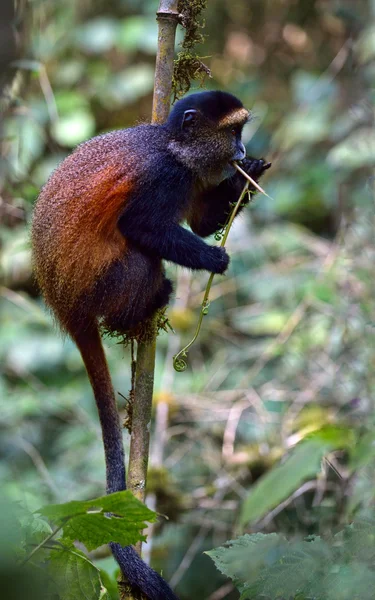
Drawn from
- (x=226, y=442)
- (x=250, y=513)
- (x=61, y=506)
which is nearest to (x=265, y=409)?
(x=226, y=442)

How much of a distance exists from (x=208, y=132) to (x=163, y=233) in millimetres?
602

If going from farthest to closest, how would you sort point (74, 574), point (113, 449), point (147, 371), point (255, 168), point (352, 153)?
point (352, 153)
point (255, 168)
point (113, 449)
point (147, 371)
point (74, 574)

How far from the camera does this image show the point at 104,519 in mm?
1987

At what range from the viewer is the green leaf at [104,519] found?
74.4 inches

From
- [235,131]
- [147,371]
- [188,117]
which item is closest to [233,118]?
[235,131]

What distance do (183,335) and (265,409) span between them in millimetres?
952

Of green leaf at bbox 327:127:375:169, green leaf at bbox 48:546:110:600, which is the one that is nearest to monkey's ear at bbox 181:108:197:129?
green leaf at bbox 48:546:110:600

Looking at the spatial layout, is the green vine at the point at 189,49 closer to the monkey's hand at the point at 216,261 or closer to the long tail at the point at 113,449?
the monkey's hand at the point at 216,261

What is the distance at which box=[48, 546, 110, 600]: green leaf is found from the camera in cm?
228

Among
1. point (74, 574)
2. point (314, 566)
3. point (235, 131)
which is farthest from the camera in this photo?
point (235, 131)

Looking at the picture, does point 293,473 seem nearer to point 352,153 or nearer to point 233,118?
point 233,118

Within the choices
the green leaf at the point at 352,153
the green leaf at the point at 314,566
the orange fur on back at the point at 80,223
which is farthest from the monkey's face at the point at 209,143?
the green leaf at the point at 352,153

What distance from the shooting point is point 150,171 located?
337 cm

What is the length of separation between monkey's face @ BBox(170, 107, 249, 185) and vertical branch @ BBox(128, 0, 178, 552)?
36 cm
